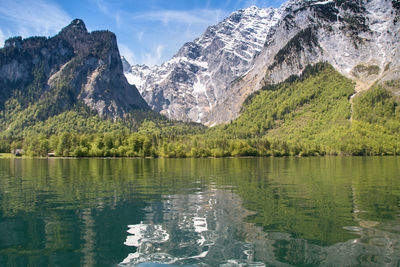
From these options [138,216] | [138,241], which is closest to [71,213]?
[138,216]

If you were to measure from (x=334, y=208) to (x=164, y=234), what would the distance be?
16.5 metres

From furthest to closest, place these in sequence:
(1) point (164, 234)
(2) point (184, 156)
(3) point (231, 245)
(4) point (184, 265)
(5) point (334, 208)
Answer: (2) point (184, 156) → (5) point (334, 208) → (1) point (164, 234) → (3) point (231, 245) → (4) point (184, 265)

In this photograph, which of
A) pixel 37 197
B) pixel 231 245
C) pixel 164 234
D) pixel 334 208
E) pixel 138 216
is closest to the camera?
pixel 231 245

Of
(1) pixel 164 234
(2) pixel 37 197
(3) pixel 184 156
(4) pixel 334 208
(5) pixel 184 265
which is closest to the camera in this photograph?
(5) pixel 184 265

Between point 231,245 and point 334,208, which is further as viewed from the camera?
point 334,208

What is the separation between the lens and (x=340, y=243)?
703 inches

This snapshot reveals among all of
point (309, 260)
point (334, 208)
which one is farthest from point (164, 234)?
point (334, 208)

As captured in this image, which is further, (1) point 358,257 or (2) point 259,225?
(2) point 259,225

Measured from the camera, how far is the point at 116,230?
69.6 feet

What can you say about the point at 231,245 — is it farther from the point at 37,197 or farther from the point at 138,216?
the point at 37,197

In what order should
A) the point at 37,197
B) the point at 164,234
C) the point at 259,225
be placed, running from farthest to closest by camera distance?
1. the point at 37,197
2. the point at 259,225
3. the point at 164,234

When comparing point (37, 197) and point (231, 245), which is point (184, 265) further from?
point (37, 197)

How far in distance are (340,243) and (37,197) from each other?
31650mm

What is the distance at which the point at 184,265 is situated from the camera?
15.0 m
